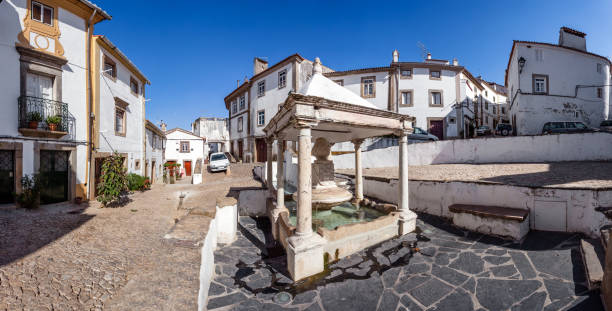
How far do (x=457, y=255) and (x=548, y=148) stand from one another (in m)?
9.83

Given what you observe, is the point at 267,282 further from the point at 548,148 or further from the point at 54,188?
the point at 548,148

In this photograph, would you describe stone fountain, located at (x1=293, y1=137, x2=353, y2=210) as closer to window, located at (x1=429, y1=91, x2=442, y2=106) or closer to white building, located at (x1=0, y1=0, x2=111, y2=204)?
white building, located at (x1=0, y1=0, x2=111, y2=204)

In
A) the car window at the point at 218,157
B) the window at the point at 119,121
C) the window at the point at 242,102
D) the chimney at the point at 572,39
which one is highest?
the chimney at the point at 572,39

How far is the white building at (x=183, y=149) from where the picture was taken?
97.2 ft

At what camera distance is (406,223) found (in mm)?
5777

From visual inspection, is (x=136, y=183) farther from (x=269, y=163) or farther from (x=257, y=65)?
(x=257, y=65)

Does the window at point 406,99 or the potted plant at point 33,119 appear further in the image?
the window at point 406,99

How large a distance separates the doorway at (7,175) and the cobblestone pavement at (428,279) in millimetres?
9932

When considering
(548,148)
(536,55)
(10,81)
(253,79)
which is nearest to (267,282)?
(10,81)

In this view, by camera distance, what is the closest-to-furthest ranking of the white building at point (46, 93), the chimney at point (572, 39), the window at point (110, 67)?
the white building at point (46, 93) → the window at point (110, 67) → the chimney at point (572, 39)

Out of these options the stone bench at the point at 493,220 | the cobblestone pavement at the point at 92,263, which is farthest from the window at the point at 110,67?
the stone bench at the point at 493,220

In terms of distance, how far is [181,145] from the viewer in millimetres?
30109

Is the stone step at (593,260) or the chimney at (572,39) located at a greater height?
the chimney at (572,39)

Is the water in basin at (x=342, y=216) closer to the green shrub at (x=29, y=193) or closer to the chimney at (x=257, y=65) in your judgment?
the green shrub at (x=29, y=193)
